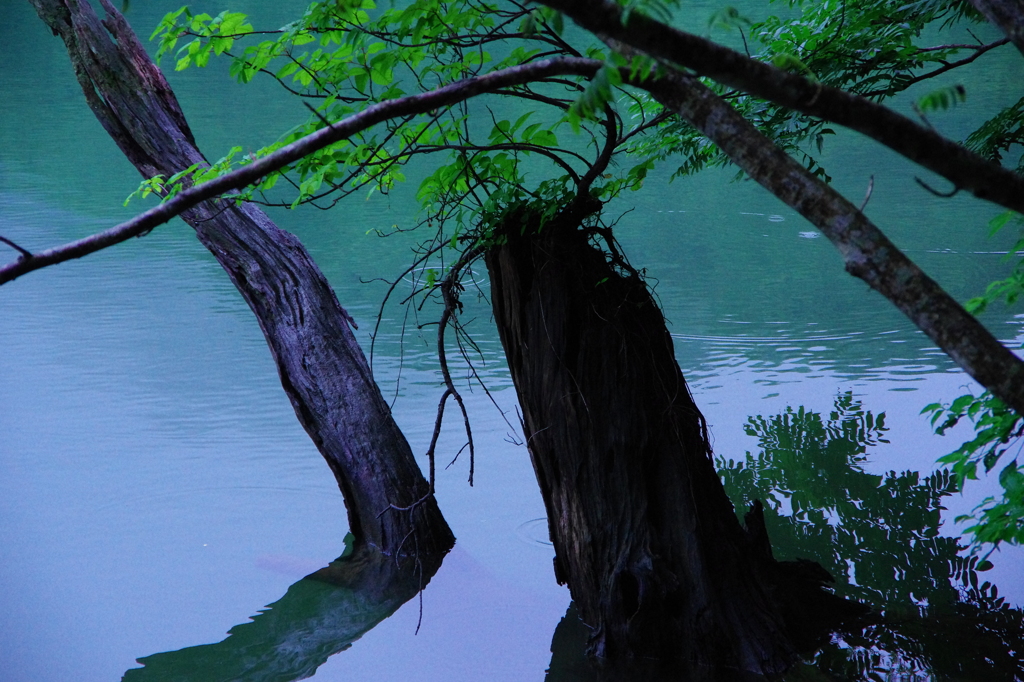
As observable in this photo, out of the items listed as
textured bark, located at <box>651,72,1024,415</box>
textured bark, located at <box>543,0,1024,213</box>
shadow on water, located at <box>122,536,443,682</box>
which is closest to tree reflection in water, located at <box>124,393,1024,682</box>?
shadow on water, located at <box>122,536,443,682</box>

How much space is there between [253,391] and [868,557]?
2.80 m

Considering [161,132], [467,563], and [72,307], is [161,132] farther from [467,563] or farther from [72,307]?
[72,307]

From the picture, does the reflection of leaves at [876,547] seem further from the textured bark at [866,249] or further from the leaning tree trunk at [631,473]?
the textured bark at [866,249]

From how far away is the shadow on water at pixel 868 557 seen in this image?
86.4 inches

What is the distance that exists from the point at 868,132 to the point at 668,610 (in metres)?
1.37

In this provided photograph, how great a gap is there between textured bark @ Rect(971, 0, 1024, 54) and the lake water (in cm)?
151

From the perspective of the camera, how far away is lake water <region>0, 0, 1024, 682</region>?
2746mm

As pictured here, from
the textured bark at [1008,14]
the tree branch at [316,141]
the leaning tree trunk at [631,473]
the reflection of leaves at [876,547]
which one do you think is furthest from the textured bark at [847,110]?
the reflection of leaves at [876,547]

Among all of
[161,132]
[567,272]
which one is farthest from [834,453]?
[161,132]

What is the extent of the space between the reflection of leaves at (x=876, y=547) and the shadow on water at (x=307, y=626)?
1166 mm

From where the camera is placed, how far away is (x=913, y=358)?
14.4 ft

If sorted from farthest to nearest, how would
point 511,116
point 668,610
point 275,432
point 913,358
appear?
1. point 511,116
2. point 913,358
3. point 275,432
4. point 668,610

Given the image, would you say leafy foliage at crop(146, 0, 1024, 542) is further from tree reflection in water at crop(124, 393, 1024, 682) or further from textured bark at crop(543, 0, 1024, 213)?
tree reflection in water at crop(124, 393, 1024, 682)

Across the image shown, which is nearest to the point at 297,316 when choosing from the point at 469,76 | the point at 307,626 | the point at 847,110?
the point at 307,626
